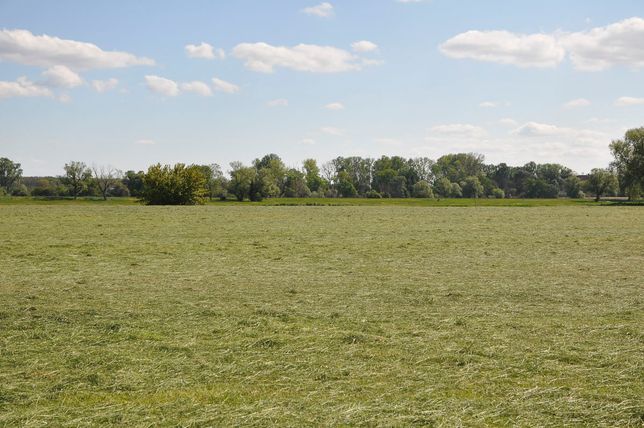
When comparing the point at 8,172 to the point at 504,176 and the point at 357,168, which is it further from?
the point at 504,176

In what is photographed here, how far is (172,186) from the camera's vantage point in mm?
77688

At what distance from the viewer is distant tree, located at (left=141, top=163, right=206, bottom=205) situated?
77.6 metres

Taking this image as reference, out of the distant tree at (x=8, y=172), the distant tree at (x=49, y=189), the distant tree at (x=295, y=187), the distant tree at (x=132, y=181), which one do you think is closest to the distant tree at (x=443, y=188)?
the distant tree at (x=295, y=187)

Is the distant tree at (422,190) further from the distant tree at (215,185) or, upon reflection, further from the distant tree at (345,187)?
the distant tree at (215,185)

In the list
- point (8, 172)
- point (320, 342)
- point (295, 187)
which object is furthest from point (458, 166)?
point (320, 342)

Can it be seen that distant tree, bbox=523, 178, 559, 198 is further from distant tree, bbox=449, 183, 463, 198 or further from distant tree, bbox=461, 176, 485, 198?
distant tree, bbox=449, 183, 463, 198

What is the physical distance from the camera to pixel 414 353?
24.8ft

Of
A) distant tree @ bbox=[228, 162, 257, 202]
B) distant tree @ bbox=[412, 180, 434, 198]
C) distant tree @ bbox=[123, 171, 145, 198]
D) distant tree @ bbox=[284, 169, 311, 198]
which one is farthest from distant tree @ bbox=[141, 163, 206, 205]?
distant tree @ bbox=[412, 180, 434, 198]

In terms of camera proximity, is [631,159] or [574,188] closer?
[631,159]

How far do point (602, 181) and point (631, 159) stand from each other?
26.8 m

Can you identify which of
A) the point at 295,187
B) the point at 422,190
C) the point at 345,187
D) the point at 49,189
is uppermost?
the point at 345,187

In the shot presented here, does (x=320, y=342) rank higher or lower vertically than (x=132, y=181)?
lower

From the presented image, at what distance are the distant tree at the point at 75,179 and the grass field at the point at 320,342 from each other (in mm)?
98137

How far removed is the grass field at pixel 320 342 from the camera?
5738 mm
